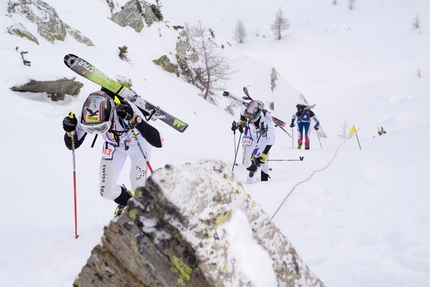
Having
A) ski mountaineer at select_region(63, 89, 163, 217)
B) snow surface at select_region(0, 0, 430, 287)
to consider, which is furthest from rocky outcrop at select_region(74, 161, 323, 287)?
ski mountaineer at select_region(63, 89, 163, 217)

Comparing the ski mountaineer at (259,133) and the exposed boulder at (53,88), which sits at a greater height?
the ski mountaineer at (259,133)

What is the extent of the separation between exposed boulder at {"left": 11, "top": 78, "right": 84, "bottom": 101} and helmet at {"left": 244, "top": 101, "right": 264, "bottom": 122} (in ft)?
20.4

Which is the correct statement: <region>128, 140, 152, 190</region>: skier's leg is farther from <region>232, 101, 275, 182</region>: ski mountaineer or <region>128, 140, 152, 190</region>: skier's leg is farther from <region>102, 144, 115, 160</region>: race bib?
<region>232, 101, 275, 182</region>: ski mountaineer

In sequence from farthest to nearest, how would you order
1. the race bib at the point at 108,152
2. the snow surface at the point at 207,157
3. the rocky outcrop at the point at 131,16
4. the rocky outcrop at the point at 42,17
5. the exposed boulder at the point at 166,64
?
the rocky outcrop at the point at 131,16, the exposed boulder at the point at 166,64, the rocky outcrop at the point at 42,17, the race bib at the point at 108,152, the snow surface at the point at 207,157

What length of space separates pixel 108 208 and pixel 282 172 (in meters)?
6.06

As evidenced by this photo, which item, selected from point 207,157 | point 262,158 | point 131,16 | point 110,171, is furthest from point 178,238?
point 131,16

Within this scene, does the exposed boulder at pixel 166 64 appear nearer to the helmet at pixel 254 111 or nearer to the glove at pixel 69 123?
the helmet at pixel 254 111

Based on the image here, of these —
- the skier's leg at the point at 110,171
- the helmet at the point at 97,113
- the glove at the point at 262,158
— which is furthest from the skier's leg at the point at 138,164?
the glove at the point at 262,158

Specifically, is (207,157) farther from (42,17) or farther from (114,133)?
(42,17)

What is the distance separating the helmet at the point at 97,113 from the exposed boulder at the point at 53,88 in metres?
6.75

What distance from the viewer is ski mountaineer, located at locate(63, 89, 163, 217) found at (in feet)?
14.1

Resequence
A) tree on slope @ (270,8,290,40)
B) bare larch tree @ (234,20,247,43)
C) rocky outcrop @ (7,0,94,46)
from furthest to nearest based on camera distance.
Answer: bare larch tree @ (234,20,247,43)
tree on slope @ (270,8,290,40)
rocky outcrop @ (7,0,94,46)

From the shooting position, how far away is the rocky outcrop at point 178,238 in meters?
1.90

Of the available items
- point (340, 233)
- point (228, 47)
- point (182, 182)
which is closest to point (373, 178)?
point (340, 233)
